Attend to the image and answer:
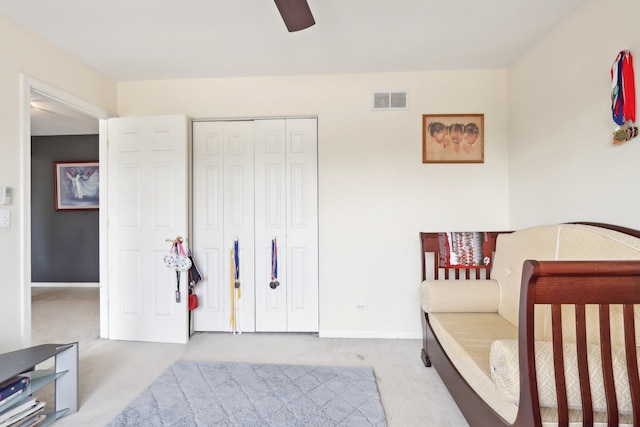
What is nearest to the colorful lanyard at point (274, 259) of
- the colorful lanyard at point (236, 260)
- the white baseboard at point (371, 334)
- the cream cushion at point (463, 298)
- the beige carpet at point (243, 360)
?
the colorful lanyard at point (236, 260)

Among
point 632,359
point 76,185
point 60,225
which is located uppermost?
point 76,185

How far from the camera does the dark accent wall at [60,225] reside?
4.16 m

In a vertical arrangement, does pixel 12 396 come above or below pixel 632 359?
below

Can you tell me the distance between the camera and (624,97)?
4.59ft

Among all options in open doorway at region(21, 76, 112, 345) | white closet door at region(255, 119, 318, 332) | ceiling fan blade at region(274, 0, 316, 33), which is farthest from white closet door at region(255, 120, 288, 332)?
open doorway at region(21, 76, 112, 345)

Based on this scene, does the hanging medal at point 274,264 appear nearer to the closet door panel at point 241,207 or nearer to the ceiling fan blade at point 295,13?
the closet door panel at point 241,207

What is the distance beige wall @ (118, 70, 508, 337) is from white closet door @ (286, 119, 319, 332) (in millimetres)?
86

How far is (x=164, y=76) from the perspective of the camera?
2.56m

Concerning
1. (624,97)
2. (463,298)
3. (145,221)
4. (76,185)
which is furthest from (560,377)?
(76,185)

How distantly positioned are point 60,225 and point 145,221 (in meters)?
2.90

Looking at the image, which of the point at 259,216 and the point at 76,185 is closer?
the point at 259,216

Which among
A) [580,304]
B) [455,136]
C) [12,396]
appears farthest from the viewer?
[455,136]

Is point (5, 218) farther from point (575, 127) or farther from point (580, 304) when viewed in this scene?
point (575, 127)

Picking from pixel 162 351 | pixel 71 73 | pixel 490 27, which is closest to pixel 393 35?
pixel 490 27
